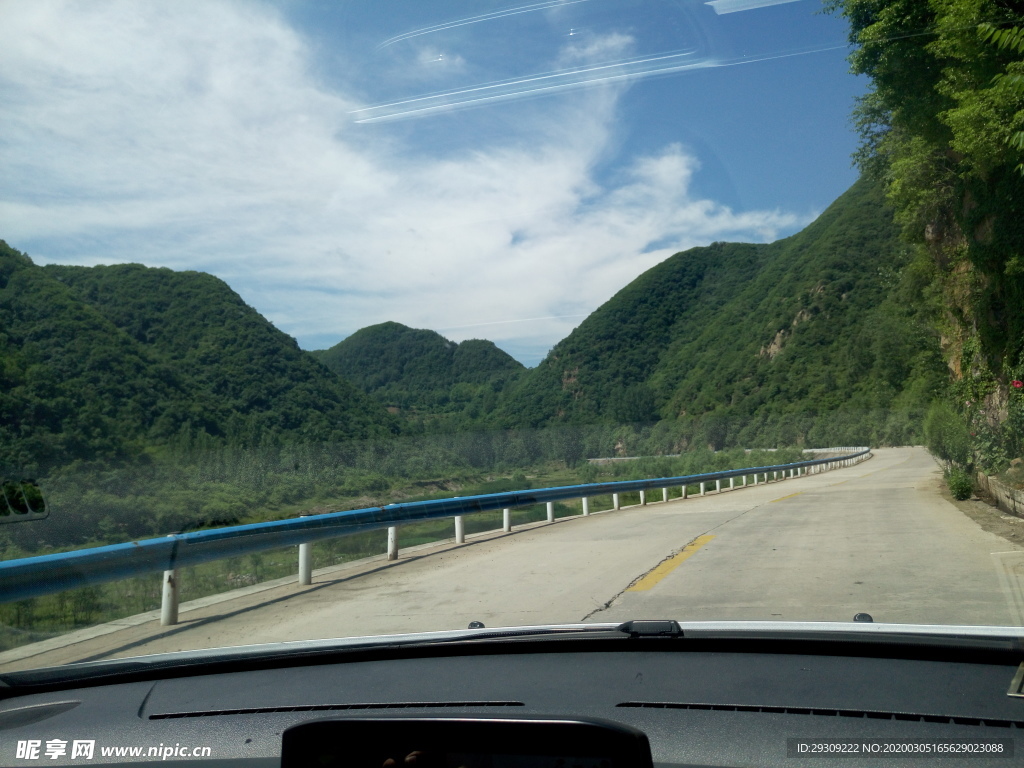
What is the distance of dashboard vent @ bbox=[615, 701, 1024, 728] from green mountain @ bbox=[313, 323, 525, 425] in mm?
4773

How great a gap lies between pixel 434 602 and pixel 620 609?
1609 mm

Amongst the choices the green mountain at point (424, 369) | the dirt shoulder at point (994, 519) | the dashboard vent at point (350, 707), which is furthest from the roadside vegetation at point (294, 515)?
the dirt shoulder at point (994, 519)

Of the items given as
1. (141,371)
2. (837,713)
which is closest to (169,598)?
(837,713)

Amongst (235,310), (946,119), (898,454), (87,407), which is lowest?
(898,454)

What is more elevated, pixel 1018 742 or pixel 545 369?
pixel 545 369

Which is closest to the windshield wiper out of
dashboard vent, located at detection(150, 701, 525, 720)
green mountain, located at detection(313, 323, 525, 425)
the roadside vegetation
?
dashboard vent, located at detection(150, 701, 525, 720)

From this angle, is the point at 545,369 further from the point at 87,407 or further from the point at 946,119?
the point at 87,407

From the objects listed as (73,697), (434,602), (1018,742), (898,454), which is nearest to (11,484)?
(73,697)

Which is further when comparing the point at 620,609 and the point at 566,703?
the point at 620,609

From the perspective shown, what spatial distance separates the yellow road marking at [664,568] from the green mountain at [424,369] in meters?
2.43

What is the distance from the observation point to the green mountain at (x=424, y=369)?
832 cm

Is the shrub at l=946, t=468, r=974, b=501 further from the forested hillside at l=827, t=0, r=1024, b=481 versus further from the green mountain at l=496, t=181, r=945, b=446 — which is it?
the green mountain at l=496, t=181, r=945, b=446

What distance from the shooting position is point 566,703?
8.95 feet

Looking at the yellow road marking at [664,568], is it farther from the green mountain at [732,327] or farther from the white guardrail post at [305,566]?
the white guardrail post at [305,566]
